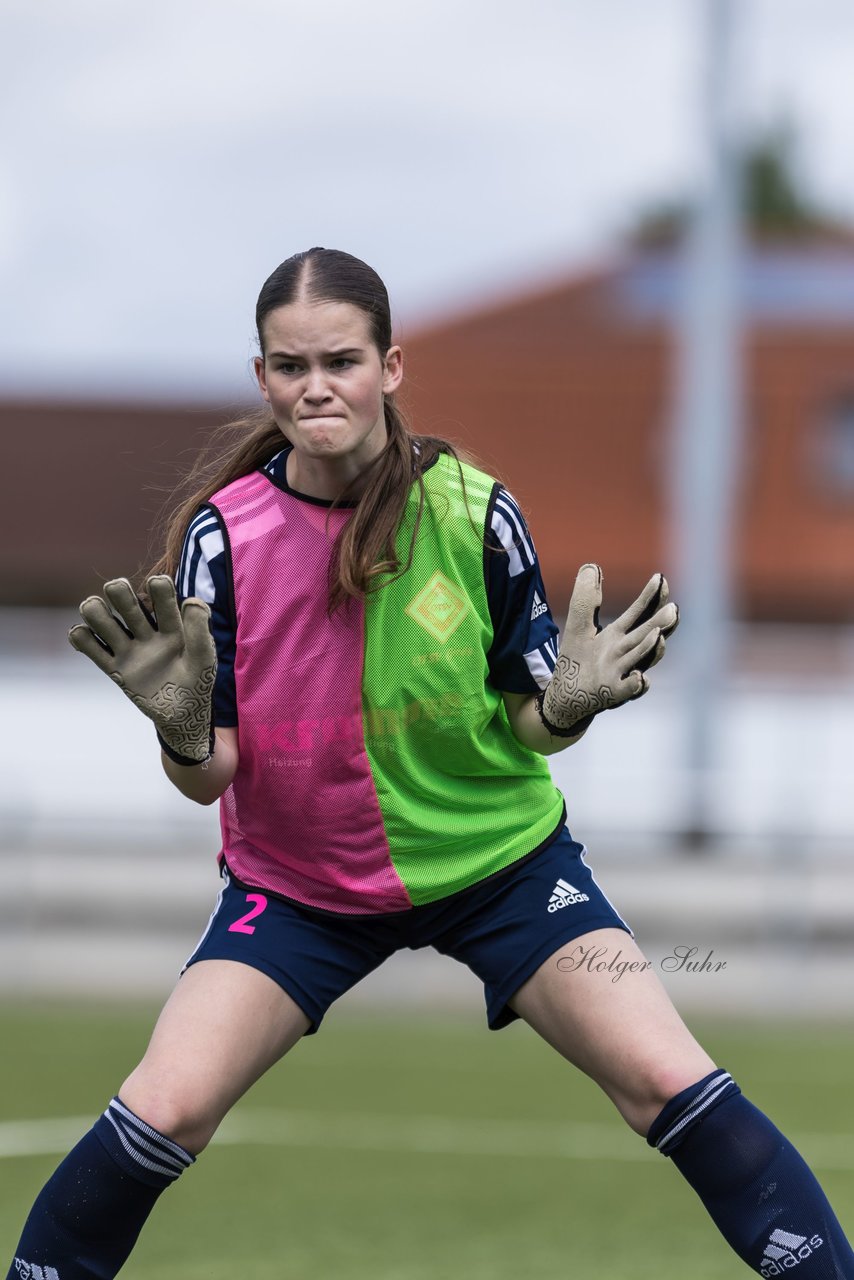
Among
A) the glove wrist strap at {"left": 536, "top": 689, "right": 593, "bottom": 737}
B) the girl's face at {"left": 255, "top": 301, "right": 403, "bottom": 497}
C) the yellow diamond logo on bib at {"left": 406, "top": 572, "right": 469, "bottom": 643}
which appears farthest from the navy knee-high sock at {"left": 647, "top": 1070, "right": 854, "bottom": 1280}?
the girl's face at {"left": 255, "top": 301, "right": 403, "bottom": 497}

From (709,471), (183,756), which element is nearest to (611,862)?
(709,471)

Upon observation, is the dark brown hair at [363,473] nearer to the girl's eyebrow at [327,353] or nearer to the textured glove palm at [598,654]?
the girl's eyebrow at [327,353]

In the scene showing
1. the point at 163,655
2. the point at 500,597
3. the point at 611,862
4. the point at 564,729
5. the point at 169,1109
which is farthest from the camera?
the point at 611,862

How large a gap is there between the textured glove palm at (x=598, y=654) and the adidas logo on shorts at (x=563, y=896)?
298 mm

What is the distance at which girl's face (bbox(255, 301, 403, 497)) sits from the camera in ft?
11.8

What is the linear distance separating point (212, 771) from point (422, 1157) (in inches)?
124

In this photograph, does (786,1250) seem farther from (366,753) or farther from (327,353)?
(327,353)

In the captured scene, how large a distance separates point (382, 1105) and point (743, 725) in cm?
895

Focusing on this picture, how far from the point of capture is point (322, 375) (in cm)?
360

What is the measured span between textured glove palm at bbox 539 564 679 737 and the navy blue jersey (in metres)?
0.10

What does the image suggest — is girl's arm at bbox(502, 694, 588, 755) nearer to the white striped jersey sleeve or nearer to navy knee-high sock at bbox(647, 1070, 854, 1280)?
the white striped jersey sleeve

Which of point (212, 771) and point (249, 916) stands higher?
point (212, 771)

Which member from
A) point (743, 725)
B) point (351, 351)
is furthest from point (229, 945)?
point (743, 725)

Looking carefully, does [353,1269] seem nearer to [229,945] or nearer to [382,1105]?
[229,945]
